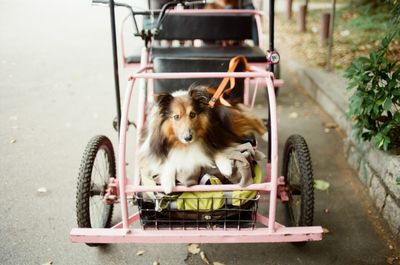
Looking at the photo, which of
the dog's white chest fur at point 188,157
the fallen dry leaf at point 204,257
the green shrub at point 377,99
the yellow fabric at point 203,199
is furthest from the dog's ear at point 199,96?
the green shrub at point 377,99

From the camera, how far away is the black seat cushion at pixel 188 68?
3.38 m

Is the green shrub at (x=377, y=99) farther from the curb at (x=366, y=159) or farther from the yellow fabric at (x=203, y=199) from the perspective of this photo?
the yellow fabric at (x=203, y=199)

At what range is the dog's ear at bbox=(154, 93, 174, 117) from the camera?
95.7 inches

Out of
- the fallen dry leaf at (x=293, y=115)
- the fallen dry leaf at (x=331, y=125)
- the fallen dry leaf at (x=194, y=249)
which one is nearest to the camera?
the fallen dry leaf at (x=194, y=249)

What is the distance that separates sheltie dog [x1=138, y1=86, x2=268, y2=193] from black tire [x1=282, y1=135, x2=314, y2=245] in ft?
1.87

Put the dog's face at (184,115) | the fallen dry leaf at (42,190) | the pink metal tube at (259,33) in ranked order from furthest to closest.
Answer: the pink metal tube at (259,33) < the fallen dry leaf at (42,190) < the dog's face at (184,115)

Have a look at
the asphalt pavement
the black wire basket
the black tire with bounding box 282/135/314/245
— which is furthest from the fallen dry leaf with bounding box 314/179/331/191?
the black wire basket

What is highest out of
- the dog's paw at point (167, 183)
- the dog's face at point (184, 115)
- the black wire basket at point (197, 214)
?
the dog's face at point (184, 115)

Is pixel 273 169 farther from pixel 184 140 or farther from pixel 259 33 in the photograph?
pixel 259 33

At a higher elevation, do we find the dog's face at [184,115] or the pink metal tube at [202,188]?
the dog's face at [184,115]

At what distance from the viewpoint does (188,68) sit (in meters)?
3.43

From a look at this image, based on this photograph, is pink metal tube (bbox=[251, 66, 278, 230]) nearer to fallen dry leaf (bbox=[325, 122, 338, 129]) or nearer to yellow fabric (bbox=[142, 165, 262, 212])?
yellow fabric (bbox=[142, 165, 262, 212])

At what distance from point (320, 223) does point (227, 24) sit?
2.61m

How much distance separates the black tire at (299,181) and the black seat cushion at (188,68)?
585 millimetres
